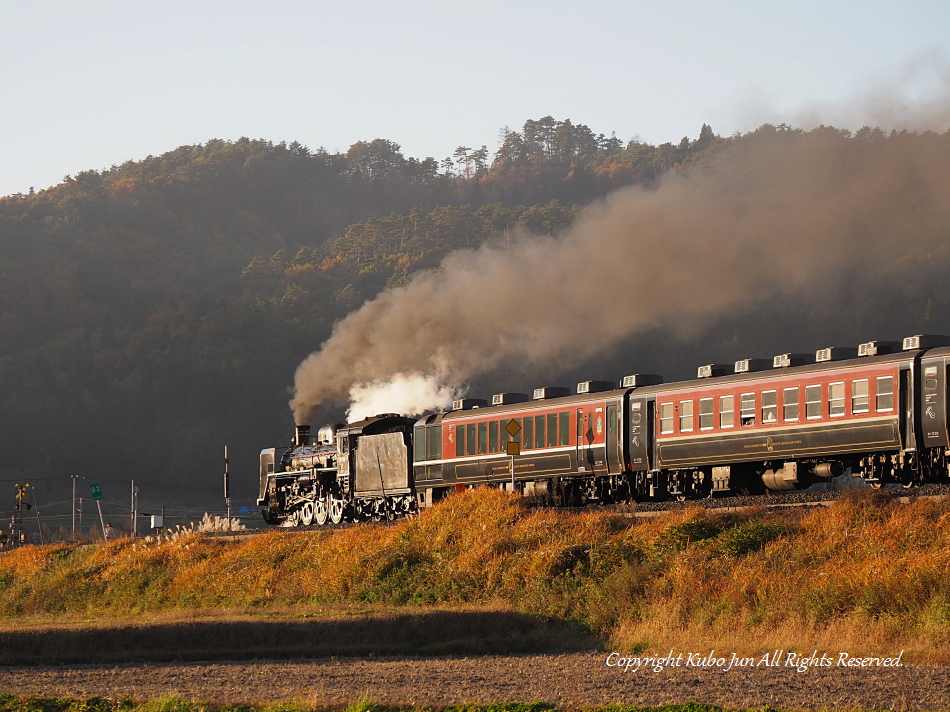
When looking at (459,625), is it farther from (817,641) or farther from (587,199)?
(587,199)

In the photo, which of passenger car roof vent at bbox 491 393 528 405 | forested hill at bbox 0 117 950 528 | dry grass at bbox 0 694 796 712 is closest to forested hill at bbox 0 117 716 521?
forested hill at bbox 0 117 950 528

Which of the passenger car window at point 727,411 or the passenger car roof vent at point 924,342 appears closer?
the passenger car roof vent at point 924,342

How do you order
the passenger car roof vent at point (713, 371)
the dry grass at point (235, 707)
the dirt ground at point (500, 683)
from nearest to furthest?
1. the dry grass at point (235, 707)
2. the dirt ground at point (500, 683)
3. the passenger car roof vent at point (713, 371)

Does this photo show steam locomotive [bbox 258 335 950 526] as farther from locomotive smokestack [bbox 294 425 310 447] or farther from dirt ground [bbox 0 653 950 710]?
dirt ground [bbox 0 653 950 710]

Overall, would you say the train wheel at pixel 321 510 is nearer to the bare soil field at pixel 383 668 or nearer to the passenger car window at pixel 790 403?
the bare soil field at pixel 383 668

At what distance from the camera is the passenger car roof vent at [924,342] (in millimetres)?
30500

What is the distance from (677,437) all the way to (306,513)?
20.3 meters

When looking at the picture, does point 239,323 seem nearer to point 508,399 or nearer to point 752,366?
point 508,399

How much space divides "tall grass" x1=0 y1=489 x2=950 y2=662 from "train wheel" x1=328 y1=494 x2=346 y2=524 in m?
7.08

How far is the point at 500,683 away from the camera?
63.4ft

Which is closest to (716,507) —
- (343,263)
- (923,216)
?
(923,216)

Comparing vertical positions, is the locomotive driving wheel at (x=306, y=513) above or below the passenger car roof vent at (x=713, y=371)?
below

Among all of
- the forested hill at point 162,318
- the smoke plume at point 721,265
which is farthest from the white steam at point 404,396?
the forested hill at point 162,318

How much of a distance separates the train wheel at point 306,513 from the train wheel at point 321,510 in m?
0.55
